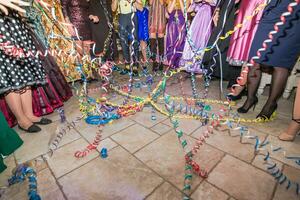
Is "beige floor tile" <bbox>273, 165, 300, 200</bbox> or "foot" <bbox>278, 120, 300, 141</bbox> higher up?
"foot" <bbox>278, 120, 300, 141</bbox>

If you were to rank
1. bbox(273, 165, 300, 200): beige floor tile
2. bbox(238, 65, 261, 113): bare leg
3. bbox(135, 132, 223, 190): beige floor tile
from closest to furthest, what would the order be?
bbox(273, 165, 300, 200): beige floor tile
bbox(135, 132, 223, 190): beige floor tile
bbox(238, 65, 261, 113): bare leg

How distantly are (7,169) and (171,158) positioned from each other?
1.27m

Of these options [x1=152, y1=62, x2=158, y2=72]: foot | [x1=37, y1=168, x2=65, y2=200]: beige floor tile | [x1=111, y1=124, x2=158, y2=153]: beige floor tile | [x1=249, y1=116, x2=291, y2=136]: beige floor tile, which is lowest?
[x1=37, y1=168, x2=65, y2=200]: beige floor tile

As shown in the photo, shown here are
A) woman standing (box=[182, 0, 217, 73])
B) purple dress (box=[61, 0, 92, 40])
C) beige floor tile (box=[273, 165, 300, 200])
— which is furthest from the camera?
woman standing (box=[182, 0, 217, 73])

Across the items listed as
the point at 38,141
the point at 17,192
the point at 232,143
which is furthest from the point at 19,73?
the point at 232,143

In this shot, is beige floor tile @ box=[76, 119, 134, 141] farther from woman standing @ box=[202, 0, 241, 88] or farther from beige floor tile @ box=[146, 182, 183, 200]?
woman standing @ box=[202, 0, 241, 88]

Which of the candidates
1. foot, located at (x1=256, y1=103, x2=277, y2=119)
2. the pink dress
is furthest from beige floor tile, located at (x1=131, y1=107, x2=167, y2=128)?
the pink dress

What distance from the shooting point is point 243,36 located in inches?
91.5

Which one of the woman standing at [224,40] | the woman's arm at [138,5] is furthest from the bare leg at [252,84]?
the woman's arm at [138,5]

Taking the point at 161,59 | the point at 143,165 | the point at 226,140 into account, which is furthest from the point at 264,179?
the point at 161,59

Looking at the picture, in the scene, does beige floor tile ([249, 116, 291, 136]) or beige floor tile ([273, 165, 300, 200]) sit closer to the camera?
beige floor tile ([273, 165, 300, 200])

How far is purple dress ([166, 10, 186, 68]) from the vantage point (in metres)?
3.44

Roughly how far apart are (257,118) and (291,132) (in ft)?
1.13

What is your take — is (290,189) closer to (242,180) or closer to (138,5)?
(242,180)
